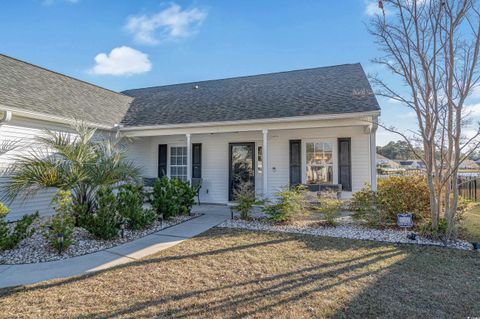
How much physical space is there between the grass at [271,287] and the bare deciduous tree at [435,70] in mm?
1788

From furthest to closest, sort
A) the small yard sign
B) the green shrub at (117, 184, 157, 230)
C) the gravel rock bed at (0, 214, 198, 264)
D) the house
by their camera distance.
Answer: the house
the green shrub at (117, 184, 157, 230)
the small yard sign
the gravel rock bed at (0, 214, 198, 264)

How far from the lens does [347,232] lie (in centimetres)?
578

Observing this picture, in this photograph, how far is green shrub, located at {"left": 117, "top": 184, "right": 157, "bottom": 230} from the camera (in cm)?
552

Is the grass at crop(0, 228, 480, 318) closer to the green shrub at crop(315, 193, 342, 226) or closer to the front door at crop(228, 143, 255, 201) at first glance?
the green shrub at crop(315, 193, 342, 226)

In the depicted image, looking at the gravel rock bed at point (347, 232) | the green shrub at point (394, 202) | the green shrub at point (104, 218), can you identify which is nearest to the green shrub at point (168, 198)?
the gravel rock bed at point (347, 232)

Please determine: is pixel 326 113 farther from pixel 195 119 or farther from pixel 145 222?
pixel 145 222

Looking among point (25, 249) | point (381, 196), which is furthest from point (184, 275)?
point (381, 196)

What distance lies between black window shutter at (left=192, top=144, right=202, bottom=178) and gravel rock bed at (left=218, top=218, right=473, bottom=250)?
3.81 meters

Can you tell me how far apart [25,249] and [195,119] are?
5685 millimetres

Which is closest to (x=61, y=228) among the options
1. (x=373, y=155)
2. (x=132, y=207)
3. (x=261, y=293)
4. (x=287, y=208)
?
(x=132, y=207)

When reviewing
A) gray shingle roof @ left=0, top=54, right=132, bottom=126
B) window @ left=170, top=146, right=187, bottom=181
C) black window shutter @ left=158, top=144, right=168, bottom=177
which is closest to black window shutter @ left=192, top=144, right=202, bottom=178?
window @ left=170, top=146, right=187, bottom=181

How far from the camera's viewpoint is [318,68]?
1134 centimetres

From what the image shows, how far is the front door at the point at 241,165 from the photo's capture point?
32.1 ft

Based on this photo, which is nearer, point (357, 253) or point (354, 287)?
point (354, 287)
